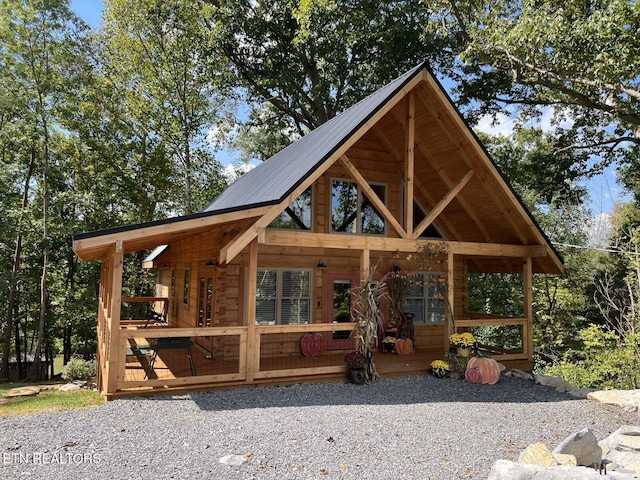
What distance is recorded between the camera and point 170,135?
850 inches

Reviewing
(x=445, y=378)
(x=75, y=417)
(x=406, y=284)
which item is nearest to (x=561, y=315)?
(x=406, y=284)

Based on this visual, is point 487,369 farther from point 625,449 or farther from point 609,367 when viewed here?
point 609,367

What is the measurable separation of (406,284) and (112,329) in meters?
6.89

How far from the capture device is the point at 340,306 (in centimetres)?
1081

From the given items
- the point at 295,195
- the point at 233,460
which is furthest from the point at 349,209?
the point at 233,460

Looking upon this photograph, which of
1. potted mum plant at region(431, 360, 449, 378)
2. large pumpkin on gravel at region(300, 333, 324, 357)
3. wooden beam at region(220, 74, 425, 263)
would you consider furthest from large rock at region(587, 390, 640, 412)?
wooden beam at region(220, 74, 425, 263)

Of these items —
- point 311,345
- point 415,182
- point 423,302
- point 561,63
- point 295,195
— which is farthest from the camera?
point 423,302

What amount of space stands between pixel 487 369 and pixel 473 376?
12.1 inches

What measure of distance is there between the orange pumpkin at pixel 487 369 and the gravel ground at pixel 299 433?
743 mm

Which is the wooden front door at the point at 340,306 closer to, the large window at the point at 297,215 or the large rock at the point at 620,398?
the large window at the point at 297,215

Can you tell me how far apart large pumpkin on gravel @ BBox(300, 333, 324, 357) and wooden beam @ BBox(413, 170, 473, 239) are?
345 cm

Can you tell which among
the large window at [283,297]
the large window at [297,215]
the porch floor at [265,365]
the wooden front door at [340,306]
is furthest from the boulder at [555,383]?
the large window at [297,215]

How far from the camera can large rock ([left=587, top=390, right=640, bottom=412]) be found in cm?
730

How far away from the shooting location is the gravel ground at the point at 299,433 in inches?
169
